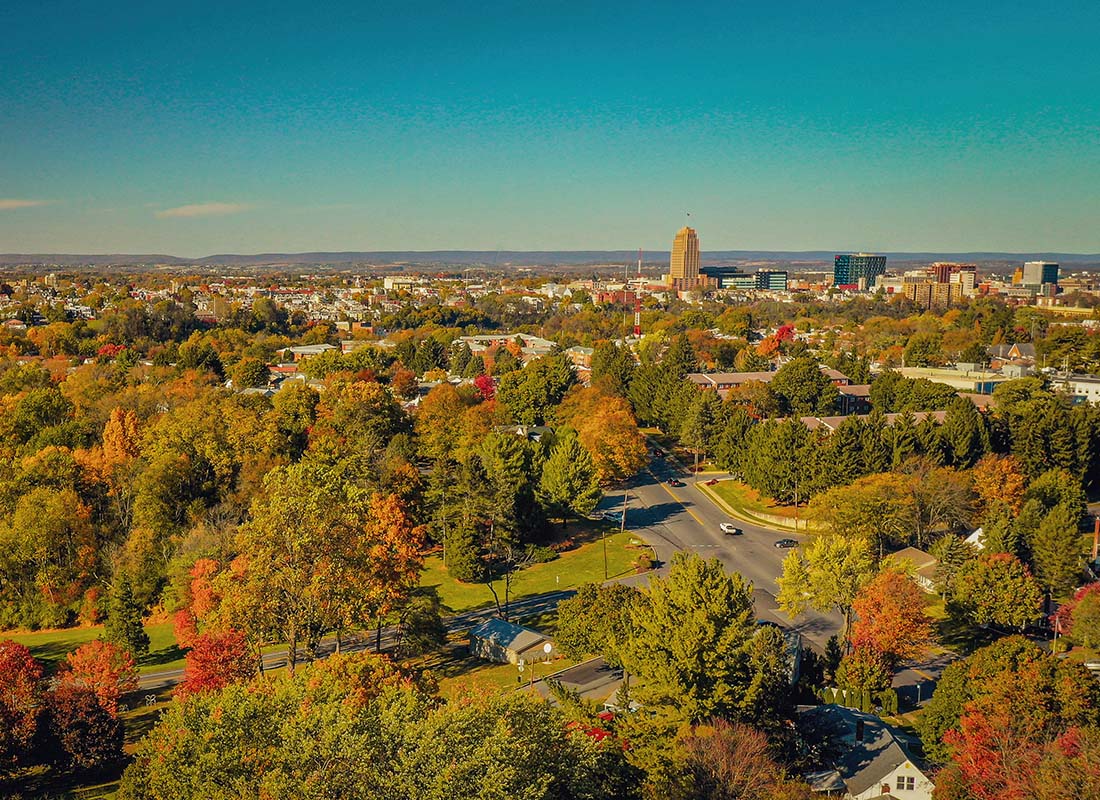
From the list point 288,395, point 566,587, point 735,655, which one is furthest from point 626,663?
point 288,395

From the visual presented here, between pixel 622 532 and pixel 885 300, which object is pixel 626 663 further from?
pixel 885 300

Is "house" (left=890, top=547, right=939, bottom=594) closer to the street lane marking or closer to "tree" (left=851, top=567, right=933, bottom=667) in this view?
"tree" (left=851, top=567, right=933, bottom=667)

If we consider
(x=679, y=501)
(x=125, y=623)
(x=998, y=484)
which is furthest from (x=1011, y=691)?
(x=679, y=501)

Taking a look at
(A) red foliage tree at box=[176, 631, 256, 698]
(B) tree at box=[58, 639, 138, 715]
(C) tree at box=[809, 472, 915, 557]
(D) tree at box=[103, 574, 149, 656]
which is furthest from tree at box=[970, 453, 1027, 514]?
(D) tree at box=[103, 574, 149, 656]

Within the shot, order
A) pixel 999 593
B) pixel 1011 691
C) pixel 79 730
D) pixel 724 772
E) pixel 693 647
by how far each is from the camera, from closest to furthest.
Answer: pixel 724 772 → pixel 1011 691 → pixel 693 647 → pixel 79 730 → pixel 999 593

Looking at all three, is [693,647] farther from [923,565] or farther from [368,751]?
[923,565]

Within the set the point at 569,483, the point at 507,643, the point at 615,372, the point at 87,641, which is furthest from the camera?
the point at 615,372
